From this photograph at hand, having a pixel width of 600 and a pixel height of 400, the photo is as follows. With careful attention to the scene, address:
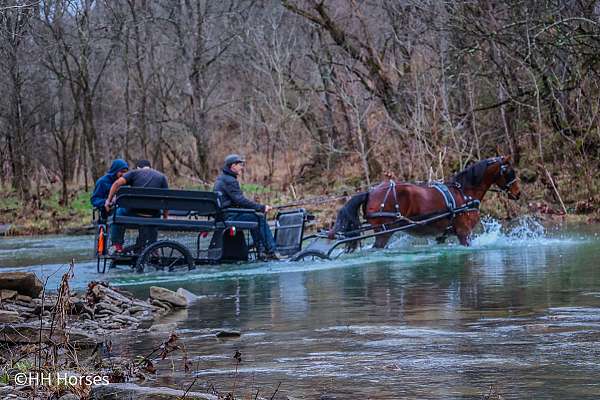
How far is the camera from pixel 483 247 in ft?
65.3

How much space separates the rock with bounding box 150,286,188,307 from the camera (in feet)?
41.9

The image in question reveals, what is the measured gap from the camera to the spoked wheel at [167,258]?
644 inches

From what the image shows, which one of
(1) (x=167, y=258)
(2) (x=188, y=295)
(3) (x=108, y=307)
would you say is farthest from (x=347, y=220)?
(3) (x=108, y=307)

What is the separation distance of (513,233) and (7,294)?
502 inches

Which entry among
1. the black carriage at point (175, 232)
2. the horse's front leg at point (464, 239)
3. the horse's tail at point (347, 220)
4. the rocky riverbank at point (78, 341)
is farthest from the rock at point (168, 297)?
the horse's front leg at point (464, 239)

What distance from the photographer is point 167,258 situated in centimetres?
1658

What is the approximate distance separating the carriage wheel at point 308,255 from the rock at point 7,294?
233 inches

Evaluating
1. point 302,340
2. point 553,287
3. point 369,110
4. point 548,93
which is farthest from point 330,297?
point 369,110

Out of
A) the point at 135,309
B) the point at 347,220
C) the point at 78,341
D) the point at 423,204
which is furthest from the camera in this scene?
the point at 423,204

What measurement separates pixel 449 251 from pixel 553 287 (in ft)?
20.8

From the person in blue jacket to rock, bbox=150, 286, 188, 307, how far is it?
4.57 metres

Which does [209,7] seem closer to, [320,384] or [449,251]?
[449,251]

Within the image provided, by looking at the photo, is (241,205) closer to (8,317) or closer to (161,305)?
(161,305)

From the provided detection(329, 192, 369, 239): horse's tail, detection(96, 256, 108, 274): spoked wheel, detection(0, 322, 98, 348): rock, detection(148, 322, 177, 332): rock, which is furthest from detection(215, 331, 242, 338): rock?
detection(329, 192, 369, 239): horse's tail
